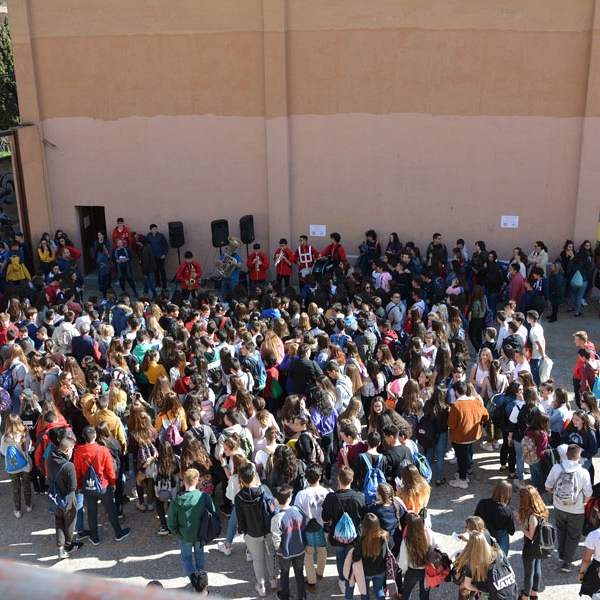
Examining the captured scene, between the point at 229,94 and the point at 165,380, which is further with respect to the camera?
the point at 229,94

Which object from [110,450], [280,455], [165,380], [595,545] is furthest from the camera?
[165,380]

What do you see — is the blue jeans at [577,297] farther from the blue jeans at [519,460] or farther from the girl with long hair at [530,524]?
the girl with long hair at [530,524]

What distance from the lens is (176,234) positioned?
17766 millimetres

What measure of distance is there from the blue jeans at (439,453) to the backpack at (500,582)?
9.52 feet

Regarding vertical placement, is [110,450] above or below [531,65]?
below

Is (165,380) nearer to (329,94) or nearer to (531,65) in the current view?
(329,94)

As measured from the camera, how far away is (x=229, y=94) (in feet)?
56.6

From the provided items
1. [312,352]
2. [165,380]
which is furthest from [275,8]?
[165,380]

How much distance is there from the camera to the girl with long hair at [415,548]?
632cm

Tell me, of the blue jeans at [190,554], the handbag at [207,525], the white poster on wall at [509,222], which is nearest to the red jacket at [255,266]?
the white poster on wall at [509,222]

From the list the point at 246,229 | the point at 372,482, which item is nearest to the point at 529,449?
the point at 372,482

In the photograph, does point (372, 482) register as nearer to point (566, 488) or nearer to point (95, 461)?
point (566, 488)

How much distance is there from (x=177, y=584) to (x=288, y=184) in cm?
1132

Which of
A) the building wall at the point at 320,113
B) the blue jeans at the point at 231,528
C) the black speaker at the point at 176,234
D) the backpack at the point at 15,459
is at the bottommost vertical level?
the blue jeans at the point at 231,528
